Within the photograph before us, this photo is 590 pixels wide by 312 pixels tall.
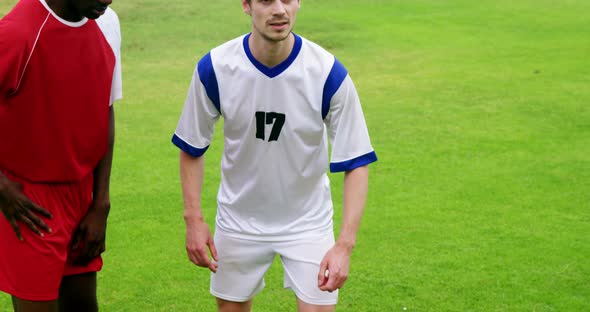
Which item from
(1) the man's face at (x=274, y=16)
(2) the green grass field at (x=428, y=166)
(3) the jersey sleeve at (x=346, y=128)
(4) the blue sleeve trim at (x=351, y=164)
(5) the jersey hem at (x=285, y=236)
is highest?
(1) the man's face at (x=274, y=16)

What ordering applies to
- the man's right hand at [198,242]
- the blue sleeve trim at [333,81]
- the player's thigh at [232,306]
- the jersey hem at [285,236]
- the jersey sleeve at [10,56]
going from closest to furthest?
the jersey sleeve at [10,56] → the blue sleeve trim at [333,81] → the man's right hand at [198,242] → the jersey hem at [285,236] → the player's thigh at [232,306]

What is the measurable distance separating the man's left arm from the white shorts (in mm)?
286

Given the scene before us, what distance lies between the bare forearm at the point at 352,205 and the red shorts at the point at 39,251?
44.6 inches

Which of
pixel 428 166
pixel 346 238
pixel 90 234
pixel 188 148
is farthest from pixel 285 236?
pixel 428 166

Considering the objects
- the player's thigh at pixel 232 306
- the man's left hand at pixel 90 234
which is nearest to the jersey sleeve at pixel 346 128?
A: the player's thigh at pixel 232 306

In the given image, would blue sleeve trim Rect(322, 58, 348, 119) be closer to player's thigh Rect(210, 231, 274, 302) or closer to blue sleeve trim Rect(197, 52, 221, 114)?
blue sleeve trim Rect(197, 52, 221, 114)

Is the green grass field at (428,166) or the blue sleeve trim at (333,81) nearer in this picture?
the blue sleeve trim at (333,81)

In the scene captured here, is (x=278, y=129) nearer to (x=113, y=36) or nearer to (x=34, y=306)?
(x=113, y=36)

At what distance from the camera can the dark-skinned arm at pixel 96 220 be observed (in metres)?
4.27

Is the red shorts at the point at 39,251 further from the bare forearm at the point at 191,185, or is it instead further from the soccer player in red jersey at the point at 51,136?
the bare forearm at the point at 191,185

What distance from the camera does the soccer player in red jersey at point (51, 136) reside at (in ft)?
12.8

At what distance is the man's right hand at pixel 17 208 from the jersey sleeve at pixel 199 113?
0.66 metres

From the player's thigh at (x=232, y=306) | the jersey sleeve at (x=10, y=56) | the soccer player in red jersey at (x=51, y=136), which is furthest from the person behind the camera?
the player's thigh at (x=232, y=306)

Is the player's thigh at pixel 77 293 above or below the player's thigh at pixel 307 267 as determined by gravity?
below
